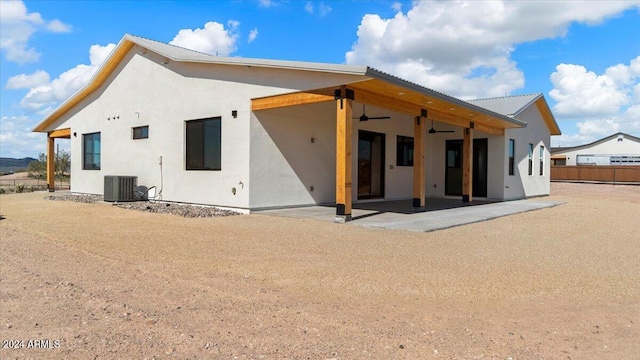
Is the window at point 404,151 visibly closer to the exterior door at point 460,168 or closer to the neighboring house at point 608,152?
the exterior door at point 460,168

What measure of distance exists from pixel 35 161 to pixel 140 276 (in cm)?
3757

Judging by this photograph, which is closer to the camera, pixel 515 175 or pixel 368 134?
pixel 368 134

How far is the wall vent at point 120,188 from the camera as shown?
1380 cm

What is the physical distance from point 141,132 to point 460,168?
469 inches

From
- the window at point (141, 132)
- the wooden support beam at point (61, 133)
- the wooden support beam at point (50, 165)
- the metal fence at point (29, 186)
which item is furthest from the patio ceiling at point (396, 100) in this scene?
the metal fence at point (29, 186)

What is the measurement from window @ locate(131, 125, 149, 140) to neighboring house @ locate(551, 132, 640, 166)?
42.4 meters

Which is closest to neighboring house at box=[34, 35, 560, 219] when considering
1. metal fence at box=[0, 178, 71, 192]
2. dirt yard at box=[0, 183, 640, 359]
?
A: dirt yard at box=[0, 183, 640, 359]

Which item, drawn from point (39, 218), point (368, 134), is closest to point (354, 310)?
point (39, 218)

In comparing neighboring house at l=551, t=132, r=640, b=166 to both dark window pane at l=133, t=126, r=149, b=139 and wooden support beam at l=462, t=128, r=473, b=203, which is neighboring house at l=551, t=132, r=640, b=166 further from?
dark window pane at l=133, t=126, r=149, b=139

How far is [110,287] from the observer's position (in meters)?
4.48

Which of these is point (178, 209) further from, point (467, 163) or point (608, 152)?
point (608, 152)

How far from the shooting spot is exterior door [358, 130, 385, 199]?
14.3 meters

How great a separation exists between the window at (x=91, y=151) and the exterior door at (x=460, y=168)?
13.7m

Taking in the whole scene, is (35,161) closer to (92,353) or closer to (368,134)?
(368,134)
